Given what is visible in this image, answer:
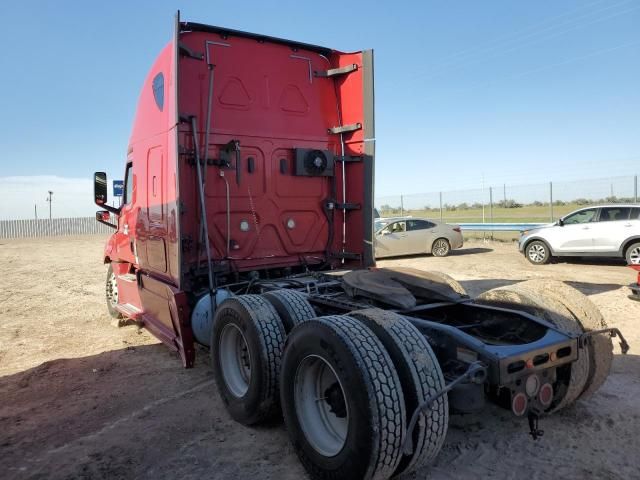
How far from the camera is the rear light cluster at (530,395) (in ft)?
8.92

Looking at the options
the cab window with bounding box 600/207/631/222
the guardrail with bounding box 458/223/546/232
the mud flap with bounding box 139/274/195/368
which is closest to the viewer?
the mud flap with bounding box 139/274/195/368

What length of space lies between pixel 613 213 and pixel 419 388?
12235mm

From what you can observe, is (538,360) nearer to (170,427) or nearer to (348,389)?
(348,389)

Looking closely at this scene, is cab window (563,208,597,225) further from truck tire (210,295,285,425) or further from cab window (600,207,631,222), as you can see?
truck tire (210,295,285,425)

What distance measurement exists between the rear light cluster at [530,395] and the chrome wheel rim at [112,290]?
628 cm

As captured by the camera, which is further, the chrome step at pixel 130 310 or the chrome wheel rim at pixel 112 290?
the chrome wheel rim at pixel 112 290

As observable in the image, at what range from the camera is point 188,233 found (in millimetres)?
5102

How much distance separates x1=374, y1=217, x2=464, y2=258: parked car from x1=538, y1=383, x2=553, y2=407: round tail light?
42.5 feet

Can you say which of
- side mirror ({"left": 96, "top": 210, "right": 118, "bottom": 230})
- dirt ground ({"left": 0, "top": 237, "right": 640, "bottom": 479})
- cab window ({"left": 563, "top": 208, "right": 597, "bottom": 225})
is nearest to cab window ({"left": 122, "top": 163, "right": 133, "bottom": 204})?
side mirror ({"left": 96, "top": 210, "right": 118, "bottom": 230})

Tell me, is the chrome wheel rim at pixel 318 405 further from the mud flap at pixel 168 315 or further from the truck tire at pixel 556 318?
the mud flap at pixel 168 315

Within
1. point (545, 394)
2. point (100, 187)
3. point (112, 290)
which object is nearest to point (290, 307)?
point (545, 394)

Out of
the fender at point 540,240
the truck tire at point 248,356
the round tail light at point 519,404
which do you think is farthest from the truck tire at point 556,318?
the fender at point 540,240

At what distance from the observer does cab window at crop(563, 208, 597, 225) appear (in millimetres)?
12719

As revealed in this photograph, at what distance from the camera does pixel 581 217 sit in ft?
42.5
